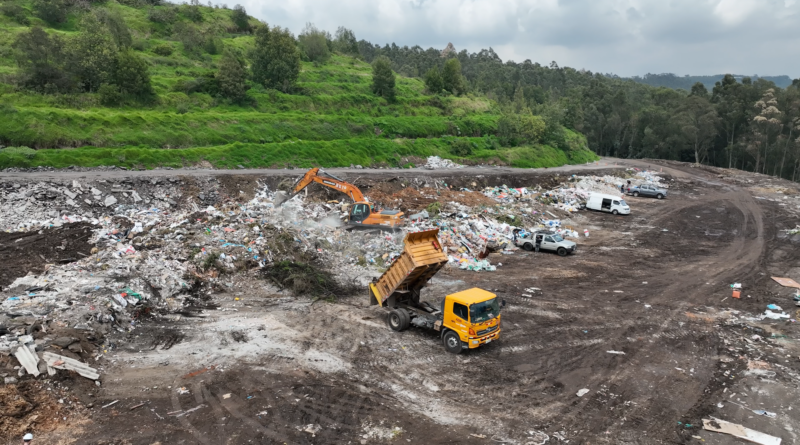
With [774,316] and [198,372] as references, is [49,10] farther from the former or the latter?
[774,316]

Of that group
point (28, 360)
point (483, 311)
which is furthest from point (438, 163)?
point (28, 360)

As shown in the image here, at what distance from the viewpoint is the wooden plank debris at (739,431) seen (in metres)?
8.44

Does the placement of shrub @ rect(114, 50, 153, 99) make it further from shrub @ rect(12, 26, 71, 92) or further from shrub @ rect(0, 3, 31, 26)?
shrub @ rect(0, 3, 31, 26)

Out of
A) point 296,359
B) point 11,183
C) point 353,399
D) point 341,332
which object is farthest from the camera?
point 11,183

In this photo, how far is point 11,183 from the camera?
67.9 ft

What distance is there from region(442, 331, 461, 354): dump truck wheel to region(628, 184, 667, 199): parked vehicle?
31.5 m

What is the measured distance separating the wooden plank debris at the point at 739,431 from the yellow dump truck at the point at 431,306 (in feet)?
15.3

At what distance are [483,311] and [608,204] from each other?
22.7 m

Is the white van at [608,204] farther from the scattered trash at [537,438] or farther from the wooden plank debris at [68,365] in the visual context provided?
the wooden plank debris at [68,365]

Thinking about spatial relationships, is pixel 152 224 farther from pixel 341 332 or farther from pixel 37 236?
pixel 341 332

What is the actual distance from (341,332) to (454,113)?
45.6 metres

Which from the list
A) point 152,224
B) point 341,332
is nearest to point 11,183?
point 152,224

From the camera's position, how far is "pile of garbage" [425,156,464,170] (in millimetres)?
38366

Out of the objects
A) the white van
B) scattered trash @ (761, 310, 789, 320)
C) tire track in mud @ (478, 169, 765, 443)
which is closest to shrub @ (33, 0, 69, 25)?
the white van
